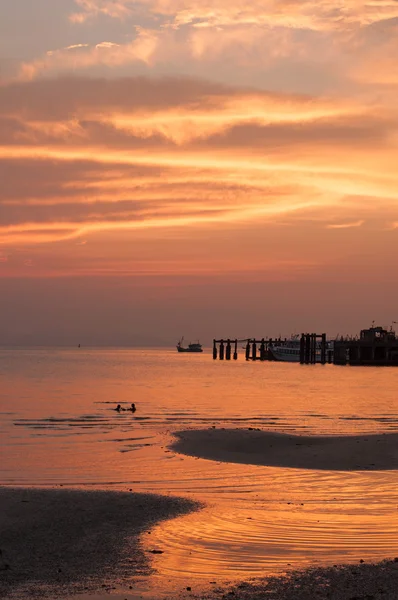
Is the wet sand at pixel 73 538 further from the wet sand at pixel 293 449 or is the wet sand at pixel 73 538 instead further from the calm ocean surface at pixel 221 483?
the wet sand at pixel 293 449

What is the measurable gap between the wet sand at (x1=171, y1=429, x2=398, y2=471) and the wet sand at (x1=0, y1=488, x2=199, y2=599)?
9916 millimetres

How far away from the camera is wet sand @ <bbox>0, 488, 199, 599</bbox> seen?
13.9 meters

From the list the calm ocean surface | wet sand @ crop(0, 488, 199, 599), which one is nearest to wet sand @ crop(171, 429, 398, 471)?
the calm ocean surface

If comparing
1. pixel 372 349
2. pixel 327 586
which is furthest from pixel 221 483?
pixel 372 349

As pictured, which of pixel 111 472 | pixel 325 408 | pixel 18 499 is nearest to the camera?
pixel 18 499

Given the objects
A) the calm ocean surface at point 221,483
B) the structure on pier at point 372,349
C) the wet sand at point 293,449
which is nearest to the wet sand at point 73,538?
the calm ocean surface at point 221,483

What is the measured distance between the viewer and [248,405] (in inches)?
2579

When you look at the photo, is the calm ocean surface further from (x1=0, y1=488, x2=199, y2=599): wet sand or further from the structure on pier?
the structure on pier

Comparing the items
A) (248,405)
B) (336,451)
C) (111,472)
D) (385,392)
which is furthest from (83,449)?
(385,392)

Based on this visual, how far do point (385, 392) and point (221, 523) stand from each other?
69529mm

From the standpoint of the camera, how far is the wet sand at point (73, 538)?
45.5ft

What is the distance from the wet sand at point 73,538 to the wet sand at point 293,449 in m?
9.92

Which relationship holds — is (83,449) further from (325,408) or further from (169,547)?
(325,408)

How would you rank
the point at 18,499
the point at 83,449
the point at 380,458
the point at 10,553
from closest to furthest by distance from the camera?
the point at 10,553, the point at 18,499, the point at 380,458, the point at 83,449
